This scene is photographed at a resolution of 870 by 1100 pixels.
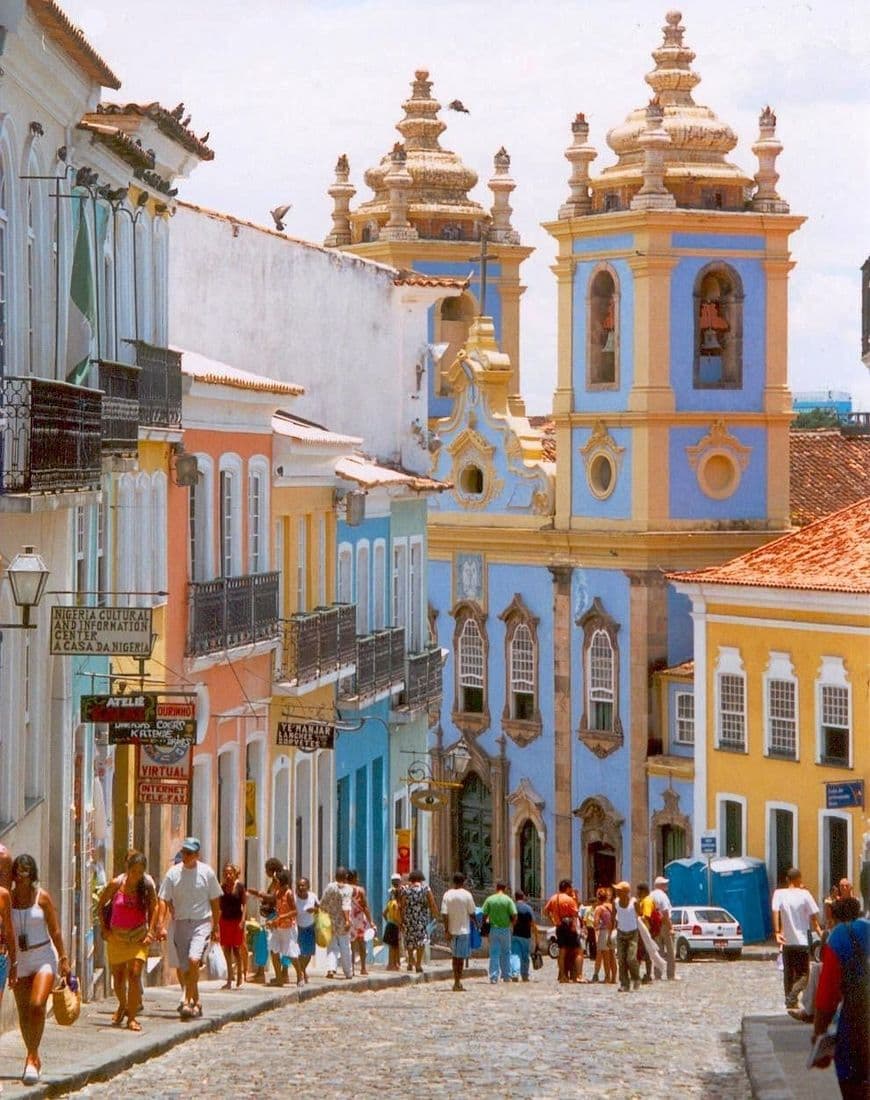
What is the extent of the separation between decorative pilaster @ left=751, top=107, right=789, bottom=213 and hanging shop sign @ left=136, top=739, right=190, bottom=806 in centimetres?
3416

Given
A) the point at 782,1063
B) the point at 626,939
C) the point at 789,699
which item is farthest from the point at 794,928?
the point at 789,699

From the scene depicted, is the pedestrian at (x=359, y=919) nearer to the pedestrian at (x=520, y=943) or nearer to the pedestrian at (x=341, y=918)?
the pedestrian at (x=341, y=918)

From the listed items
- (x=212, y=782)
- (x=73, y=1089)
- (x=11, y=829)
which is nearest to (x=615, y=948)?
(x=212, y=782)

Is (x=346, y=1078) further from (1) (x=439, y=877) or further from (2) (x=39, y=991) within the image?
(1) (x=439, y=877)

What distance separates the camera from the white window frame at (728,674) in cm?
4809

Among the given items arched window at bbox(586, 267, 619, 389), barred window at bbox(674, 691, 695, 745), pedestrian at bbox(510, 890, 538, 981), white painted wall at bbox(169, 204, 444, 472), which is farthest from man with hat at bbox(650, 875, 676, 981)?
arched window at bbox(586, 267, 619, 389)

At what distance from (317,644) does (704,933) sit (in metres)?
12.0

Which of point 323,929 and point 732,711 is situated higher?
point 732,711

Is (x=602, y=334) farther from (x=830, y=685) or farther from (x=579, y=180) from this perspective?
(x=830, y=685)

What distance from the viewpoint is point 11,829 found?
20266 millimetres

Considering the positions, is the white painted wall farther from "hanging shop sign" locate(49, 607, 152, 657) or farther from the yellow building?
"hanging shop sign" locate(49, 607, 152, 657)

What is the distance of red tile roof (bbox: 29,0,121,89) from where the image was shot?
1888 centimetres

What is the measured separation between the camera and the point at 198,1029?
2031 cm

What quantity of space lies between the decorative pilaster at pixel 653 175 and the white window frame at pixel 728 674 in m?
A: 9.84
